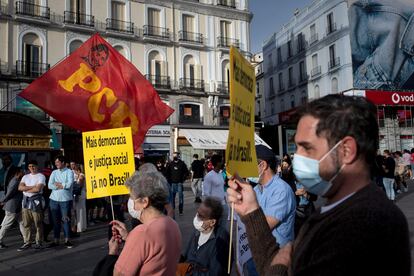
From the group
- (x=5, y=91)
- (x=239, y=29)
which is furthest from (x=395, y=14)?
(x=5, y=91)

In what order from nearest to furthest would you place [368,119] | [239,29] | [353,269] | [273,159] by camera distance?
[353,269] < [368,119] < [273,159] < [239,29]

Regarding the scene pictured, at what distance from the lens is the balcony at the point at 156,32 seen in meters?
28.6

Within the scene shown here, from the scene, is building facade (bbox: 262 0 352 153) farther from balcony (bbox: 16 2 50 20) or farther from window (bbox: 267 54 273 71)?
balcony (bbox: 16 2 50 20)

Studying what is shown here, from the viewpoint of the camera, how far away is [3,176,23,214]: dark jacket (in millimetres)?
8258

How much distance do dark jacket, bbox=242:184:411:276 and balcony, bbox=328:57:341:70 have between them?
35.2 metres

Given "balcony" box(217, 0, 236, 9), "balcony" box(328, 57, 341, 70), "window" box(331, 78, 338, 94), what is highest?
"balcony" box(217, 0, 236, 9)

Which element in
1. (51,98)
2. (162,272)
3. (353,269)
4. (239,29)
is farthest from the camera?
(239,29)

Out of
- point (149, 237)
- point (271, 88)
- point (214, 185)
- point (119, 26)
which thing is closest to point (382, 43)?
point (271, 88)

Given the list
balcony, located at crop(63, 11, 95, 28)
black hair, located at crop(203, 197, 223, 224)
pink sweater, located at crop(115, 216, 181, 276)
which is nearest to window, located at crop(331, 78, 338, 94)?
balcony, located at crop(63, 11, 95, 28)

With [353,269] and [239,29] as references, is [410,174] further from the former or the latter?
[353,269]

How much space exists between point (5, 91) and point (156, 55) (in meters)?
10.2

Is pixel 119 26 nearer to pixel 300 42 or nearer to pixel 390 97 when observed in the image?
pixel 300 42

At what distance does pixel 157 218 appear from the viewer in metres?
2.89

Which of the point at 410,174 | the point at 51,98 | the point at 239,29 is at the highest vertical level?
the point at 239,29
